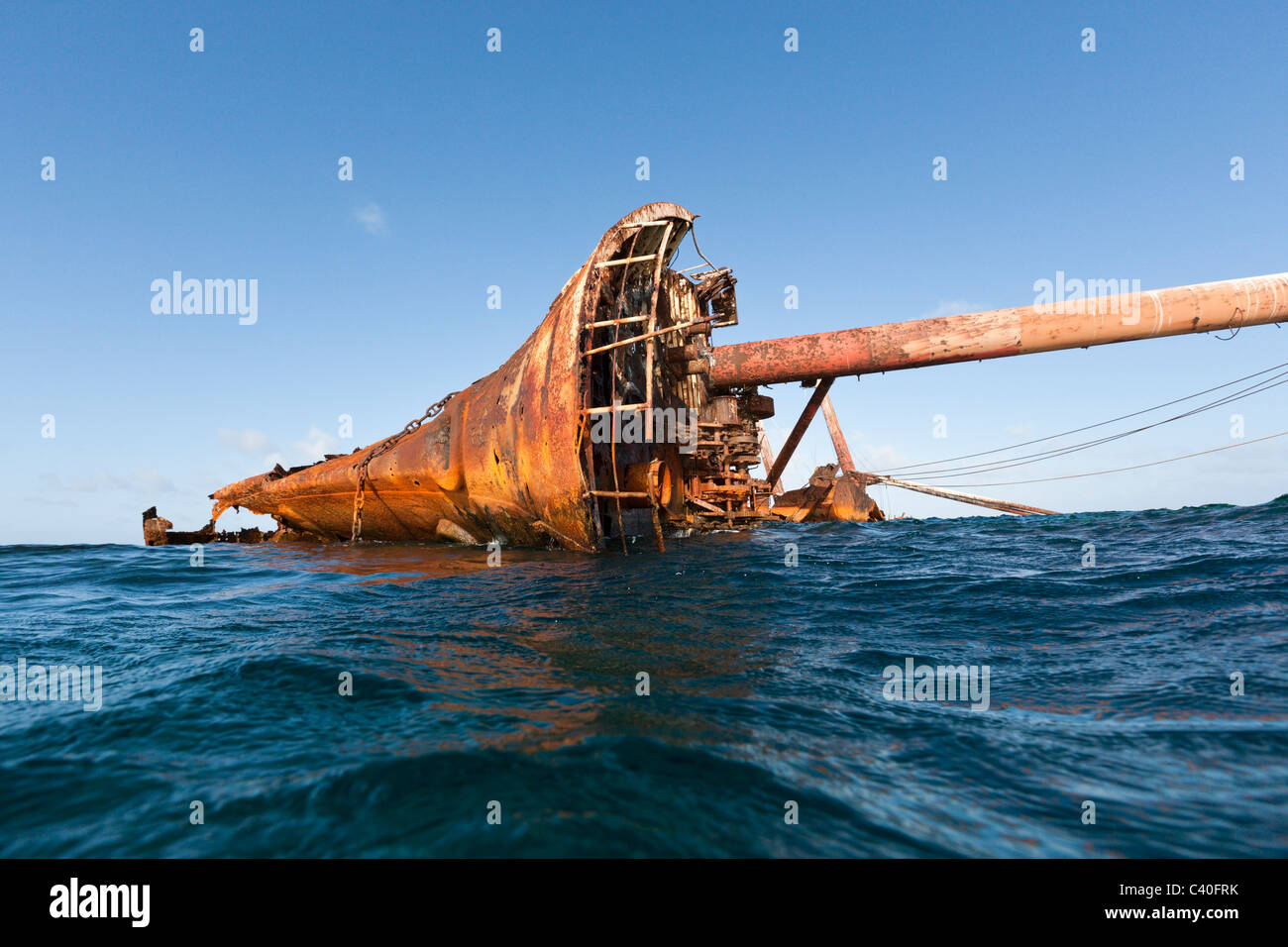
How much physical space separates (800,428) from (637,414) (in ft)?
20.9

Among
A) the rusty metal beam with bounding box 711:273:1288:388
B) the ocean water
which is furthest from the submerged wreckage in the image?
the ocean water

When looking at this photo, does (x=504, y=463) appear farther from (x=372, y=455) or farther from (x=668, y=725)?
(x=668, y=725)

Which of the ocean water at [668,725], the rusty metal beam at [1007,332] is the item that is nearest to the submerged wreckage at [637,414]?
the rusty metal beam at [1007,332]

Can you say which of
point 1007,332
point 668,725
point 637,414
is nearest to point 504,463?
point 637,414

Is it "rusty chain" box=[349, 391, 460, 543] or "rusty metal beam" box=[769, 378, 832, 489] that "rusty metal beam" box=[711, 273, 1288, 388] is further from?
"rusty chain" box=[349, 391, 460, 543]

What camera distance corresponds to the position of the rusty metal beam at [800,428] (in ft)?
45.3

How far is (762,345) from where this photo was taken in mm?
13172

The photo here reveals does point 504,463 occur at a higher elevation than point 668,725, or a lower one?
higher

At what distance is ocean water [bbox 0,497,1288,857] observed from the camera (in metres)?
1.96

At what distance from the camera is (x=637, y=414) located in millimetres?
9945

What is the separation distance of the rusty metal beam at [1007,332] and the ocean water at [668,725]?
576 centimetres

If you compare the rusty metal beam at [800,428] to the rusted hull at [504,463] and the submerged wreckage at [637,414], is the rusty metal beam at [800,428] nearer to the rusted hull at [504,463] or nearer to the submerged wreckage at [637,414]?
the submerged wreckage at [637,414]
